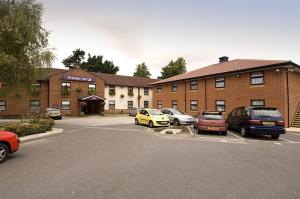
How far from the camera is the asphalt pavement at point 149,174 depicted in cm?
475

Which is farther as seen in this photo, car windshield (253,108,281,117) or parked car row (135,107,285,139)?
car windshield (253,108,281,117)

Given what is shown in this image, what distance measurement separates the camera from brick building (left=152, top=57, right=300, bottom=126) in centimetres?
1998

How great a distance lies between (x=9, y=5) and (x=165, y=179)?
56.4 ft

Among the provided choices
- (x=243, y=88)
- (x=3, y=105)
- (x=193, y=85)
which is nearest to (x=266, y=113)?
(x=243, y=88)

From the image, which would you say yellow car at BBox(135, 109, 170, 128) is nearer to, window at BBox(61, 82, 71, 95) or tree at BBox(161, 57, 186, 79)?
window at BBox(61, 82, 71, 95)

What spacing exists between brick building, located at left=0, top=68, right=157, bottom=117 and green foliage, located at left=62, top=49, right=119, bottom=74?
87.9 ft

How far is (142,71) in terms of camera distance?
226 feet

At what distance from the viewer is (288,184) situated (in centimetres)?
539

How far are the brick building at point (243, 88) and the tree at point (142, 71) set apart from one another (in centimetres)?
3566

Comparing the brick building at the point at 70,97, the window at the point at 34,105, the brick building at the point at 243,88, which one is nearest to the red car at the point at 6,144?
the brick building at the point at 243,88

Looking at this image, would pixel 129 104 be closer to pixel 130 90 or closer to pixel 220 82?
pixel 130 90

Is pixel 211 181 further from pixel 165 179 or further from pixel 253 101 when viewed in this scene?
pixel 253 101

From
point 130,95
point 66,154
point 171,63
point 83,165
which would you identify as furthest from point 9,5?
point 171,63

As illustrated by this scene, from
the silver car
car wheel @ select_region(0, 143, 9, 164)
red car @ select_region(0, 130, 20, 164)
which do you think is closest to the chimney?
the silver car
